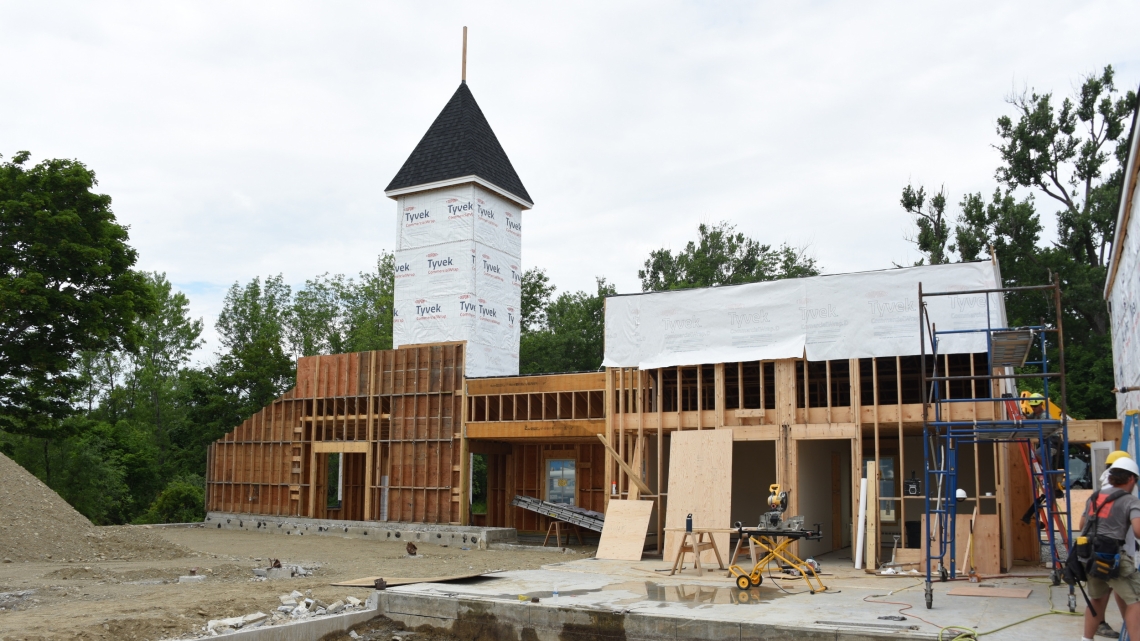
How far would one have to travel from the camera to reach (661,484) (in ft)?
61.2

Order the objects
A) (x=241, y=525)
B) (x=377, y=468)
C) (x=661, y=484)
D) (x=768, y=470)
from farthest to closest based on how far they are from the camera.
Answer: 1. (x=241, y=525)
2. (x=377, y=468)
3. (x=768, y=470)
4. (x=661, y=484)

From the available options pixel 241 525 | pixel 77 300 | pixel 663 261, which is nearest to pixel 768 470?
pixel 241 525

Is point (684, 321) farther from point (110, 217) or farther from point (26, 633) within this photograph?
point (110, 217)

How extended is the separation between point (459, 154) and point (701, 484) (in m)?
13.9

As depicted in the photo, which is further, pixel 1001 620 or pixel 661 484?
pixel 661 484

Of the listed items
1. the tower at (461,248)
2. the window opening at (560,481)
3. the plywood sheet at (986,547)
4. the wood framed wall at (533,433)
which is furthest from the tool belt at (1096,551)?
the tower at (461,248)

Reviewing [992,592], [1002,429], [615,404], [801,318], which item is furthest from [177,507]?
[1002,429]

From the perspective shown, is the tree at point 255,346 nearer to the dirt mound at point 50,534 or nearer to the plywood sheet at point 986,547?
the dirt mound at point 50,534

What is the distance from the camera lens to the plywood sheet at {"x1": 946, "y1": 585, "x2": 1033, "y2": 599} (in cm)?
1147

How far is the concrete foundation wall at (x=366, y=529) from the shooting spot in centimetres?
2138

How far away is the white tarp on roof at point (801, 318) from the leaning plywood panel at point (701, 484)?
1685mm

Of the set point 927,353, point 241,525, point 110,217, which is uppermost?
point 110,217

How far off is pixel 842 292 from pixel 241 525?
18.8 metres

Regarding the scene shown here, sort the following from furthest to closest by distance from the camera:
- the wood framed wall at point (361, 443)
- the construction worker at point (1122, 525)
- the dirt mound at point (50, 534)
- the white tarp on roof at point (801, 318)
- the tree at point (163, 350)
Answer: the tree at point (163, 350) < the wood framed wall at point (361, 443) < the dirt mound at point (50, 534) < the white tarp on roof at point (801, 318) < the construction worker at point (1122, 525)
